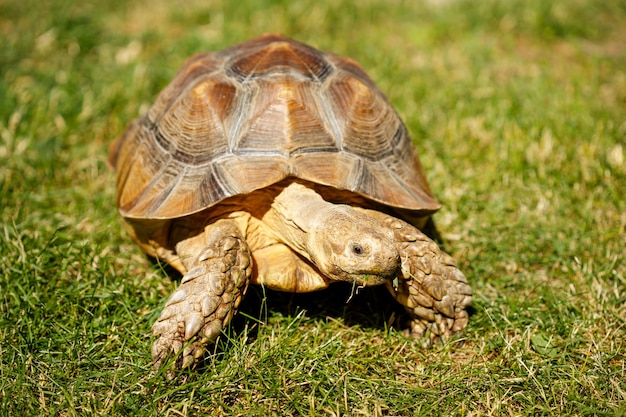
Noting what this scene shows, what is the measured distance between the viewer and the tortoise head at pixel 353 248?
234cm

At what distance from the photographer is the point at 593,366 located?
2.64 meters

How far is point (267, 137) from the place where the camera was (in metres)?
2.81

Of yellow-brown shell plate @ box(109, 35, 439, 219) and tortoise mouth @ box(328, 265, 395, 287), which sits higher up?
yellow-brown shell plate @ box(109, 35, 439, 219)

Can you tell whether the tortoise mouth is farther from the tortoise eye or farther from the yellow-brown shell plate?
the yellow-brown shell plate

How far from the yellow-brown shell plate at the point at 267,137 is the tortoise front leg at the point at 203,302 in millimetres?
279

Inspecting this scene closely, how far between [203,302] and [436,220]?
1744mm

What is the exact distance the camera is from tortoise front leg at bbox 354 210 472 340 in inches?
108

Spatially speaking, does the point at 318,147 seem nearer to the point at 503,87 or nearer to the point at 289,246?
the point at 289,246

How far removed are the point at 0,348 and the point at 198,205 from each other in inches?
40.4

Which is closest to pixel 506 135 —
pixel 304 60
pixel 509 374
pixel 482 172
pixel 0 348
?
pixel 482 172

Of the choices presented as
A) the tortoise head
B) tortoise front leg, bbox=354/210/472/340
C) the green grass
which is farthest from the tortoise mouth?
Result: the green grass

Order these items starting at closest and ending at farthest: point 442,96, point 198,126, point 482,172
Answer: point 198,126 < point 482,172 < point 442,96

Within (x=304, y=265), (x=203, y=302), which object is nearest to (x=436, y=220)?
(x=304, y=265)

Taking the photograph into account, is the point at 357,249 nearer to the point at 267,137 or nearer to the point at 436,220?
the point at 267,137
